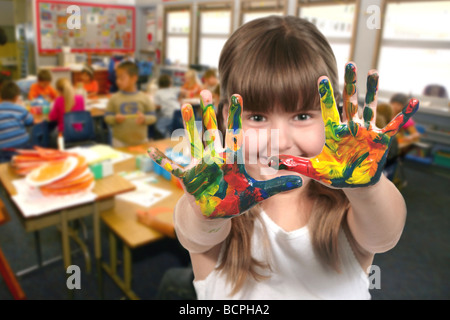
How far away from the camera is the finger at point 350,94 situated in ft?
1.14

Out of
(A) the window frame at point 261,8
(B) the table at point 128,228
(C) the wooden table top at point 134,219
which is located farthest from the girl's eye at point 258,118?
(A) the window frame at point 261,8

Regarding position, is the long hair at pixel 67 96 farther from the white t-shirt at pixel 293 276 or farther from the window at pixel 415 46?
the window at pixel 415 46

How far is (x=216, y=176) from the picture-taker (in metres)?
0.38

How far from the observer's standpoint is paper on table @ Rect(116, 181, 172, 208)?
198 cm

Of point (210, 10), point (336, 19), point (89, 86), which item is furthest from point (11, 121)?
A: point (210, 10)

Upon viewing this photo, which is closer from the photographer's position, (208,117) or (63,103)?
(208,117)

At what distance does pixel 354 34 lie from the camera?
179 inches

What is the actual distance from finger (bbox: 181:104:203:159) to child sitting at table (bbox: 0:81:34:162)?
309cm

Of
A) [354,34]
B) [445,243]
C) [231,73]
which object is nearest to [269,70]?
[231,73]

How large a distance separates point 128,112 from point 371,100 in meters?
2.88

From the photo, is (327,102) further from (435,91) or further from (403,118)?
(435,91)

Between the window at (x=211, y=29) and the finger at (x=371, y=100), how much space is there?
5985mm

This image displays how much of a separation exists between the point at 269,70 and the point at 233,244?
386 millimetres

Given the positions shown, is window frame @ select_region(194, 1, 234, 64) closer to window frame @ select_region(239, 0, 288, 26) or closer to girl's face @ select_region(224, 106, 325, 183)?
window frame @ select_region(239, 0, 288, 26)
